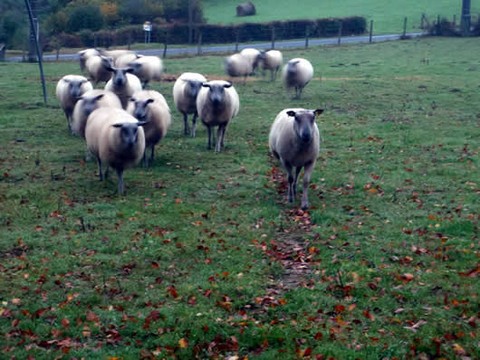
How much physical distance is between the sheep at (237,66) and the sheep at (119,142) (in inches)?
683

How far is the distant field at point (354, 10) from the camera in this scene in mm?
62906

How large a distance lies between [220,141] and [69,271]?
811cm

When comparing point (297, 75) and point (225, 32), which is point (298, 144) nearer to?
point (297, 75)

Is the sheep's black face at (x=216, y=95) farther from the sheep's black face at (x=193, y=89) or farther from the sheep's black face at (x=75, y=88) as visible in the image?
the sheep's black face at (x=75, y=88)

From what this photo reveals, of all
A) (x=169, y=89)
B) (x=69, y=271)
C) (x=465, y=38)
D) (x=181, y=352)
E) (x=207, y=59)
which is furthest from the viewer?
(x=465, y=38)

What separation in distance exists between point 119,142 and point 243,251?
4.25 metres

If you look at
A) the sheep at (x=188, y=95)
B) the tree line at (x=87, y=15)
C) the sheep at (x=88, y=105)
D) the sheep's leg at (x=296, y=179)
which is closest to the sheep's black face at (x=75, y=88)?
the sheep at (x=188, y=95)

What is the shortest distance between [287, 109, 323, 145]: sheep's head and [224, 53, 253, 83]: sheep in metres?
18.8

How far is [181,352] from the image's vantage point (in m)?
7.20

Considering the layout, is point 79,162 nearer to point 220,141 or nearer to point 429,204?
point 220,141

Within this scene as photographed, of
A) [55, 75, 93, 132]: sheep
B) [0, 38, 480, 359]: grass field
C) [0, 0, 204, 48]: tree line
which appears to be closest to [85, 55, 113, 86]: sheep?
[55, 75, 93, 132]: sheep

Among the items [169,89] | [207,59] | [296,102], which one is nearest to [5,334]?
[296,102]

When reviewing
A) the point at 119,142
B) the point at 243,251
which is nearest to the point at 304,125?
the point at 243,251

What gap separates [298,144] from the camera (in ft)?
40.4
